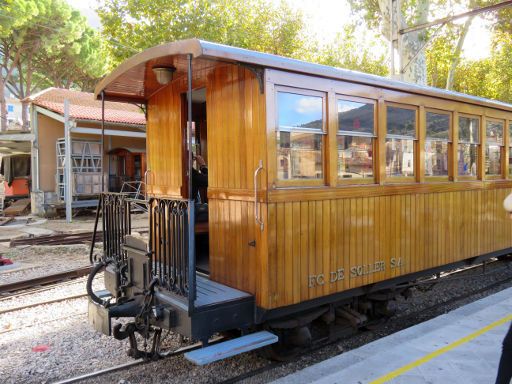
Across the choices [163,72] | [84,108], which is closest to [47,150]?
[84,108]

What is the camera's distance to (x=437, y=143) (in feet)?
19.1

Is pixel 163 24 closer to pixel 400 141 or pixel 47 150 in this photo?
pixel 47 150

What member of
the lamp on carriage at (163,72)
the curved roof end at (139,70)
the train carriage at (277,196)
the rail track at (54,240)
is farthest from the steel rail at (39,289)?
the lamp on carriage at (163,72)

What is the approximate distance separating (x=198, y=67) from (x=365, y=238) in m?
2.49

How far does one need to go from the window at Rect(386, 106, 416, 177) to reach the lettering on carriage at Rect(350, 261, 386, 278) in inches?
40.5

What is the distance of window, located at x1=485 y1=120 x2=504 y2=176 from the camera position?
675 cm

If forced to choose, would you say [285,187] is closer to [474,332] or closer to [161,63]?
[161,63]

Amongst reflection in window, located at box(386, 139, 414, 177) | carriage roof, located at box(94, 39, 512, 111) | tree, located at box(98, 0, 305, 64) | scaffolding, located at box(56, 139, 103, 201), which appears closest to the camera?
carriage roof, located at box(94, 39, 512, 111)

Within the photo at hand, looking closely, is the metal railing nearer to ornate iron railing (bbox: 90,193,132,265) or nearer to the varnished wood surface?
ornate iron railing (bbox: 90,193,132,265)

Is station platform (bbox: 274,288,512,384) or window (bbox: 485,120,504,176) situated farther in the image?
window (bbox: 485,120,504,176)

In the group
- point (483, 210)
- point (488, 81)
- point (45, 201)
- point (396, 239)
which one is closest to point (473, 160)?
point (483, 210)

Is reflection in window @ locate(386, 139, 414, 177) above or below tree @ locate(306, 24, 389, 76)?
below

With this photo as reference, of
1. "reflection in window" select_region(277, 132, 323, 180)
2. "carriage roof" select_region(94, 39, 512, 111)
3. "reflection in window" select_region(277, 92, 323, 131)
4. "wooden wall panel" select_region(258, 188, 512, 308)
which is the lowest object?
"wooden wall panel" select_region(258, 188, 512, 308)

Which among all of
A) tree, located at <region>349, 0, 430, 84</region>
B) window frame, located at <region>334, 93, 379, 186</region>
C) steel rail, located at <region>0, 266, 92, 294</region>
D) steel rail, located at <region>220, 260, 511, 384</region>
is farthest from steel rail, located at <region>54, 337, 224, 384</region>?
tree, located at <region>349, 0, 430, 84</region>
